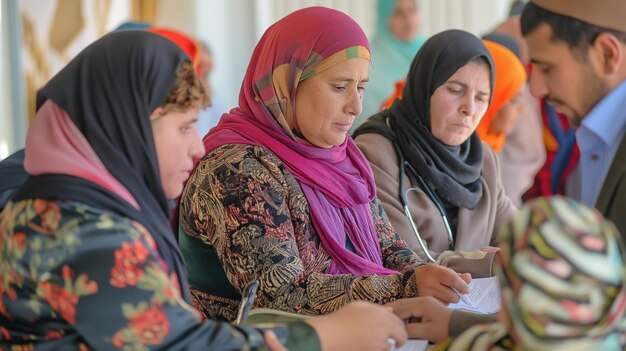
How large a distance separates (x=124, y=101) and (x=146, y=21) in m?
5.31

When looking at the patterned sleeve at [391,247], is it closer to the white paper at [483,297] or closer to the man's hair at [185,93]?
the white paper at [483,297]

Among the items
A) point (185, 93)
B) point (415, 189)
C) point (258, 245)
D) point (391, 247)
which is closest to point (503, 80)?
point (415, 189)

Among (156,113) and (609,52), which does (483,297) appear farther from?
(156,113)

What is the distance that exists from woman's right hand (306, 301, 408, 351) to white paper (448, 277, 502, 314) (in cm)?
36

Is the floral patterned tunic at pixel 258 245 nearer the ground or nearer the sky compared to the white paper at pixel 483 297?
nearer the sky

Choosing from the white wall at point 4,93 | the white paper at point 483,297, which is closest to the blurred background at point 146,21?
the white wall at point 4,93

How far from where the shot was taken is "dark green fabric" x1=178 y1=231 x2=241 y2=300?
1.91 m

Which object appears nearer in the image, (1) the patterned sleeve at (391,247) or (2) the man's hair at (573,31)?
(2) the man's hair at (573,31)

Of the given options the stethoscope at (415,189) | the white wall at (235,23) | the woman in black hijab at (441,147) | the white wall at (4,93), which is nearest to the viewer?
the stethoscope at (415,189)

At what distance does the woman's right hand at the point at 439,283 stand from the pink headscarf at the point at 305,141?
17 cm

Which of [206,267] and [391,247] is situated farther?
[391,247]

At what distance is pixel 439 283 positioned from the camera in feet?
5.88

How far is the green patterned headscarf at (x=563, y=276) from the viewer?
98cm

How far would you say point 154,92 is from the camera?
1.32 m
